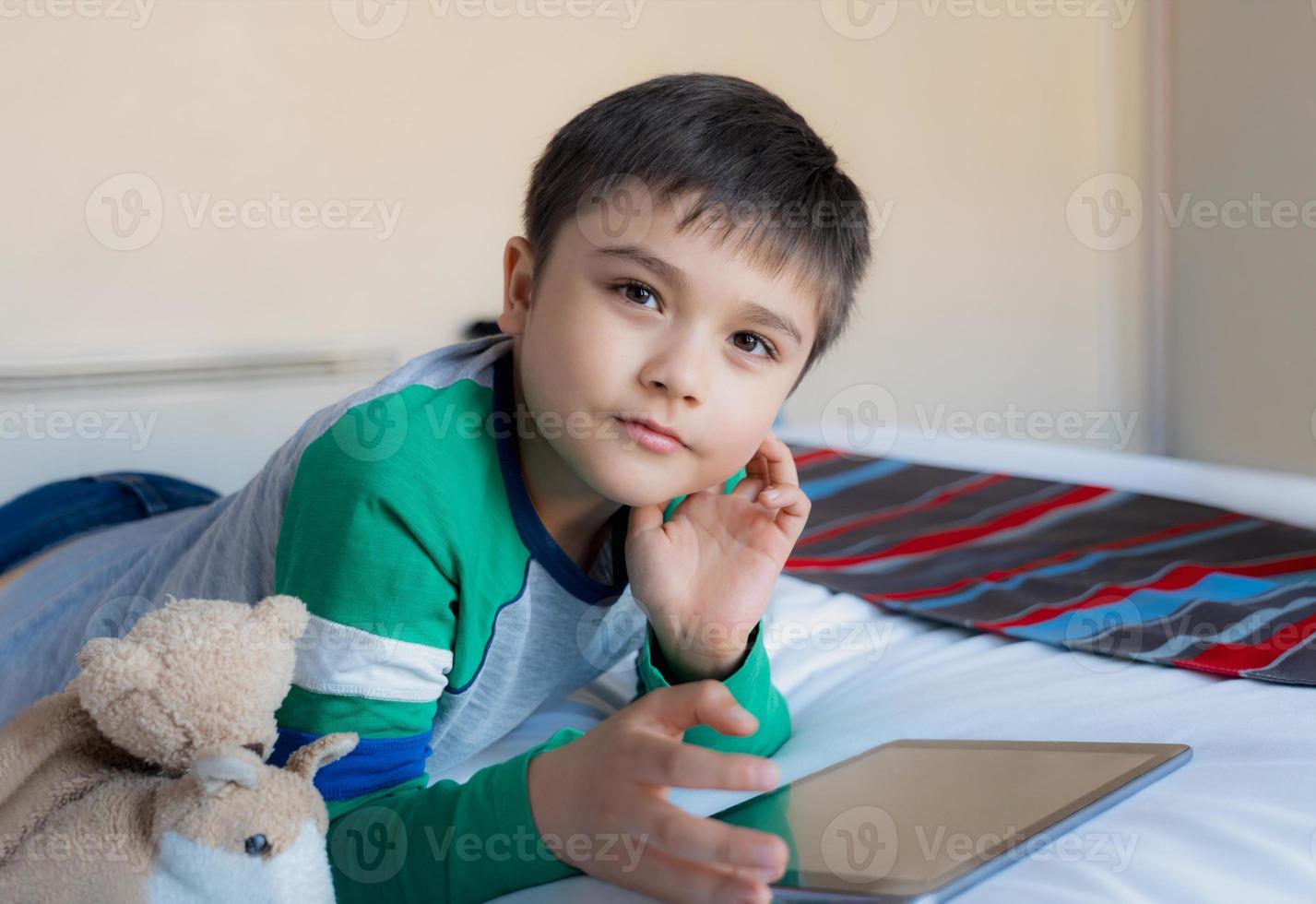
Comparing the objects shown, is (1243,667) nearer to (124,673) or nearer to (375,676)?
(375,676)

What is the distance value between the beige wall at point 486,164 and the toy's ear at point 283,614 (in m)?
1.55

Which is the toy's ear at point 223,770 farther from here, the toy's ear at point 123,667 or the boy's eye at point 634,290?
the boy's eye at point 634,290

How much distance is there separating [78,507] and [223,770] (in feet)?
3.35

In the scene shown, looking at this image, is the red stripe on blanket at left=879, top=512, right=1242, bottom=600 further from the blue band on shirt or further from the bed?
the blue band on shirt

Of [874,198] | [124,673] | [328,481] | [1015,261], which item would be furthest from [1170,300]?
[124,673]

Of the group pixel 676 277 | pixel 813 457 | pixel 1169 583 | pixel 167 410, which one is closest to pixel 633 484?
pixel 676 277

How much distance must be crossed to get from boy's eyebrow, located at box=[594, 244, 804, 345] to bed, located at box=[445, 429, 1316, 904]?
32 cm

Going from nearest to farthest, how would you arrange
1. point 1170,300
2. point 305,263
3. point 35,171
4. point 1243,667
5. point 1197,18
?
point 1243,667
point 35,171
point 305,263
point 1197,18
point 1170,300

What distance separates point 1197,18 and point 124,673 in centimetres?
317

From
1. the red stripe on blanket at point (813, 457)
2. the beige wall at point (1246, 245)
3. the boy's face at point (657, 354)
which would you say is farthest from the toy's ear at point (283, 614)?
the beige wall at point (1246, 245)

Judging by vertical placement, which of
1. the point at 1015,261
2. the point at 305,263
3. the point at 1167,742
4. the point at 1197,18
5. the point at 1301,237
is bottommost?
the point at 305,263

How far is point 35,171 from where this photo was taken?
1.89 metres

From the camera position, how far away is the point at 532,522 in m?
0.88

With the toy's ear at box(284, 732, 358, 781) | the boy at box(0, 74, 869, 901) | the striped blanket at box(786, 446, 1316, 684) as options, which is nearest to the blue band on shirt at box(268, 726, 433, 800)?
the boy at box(0, 74, 869, 901)
